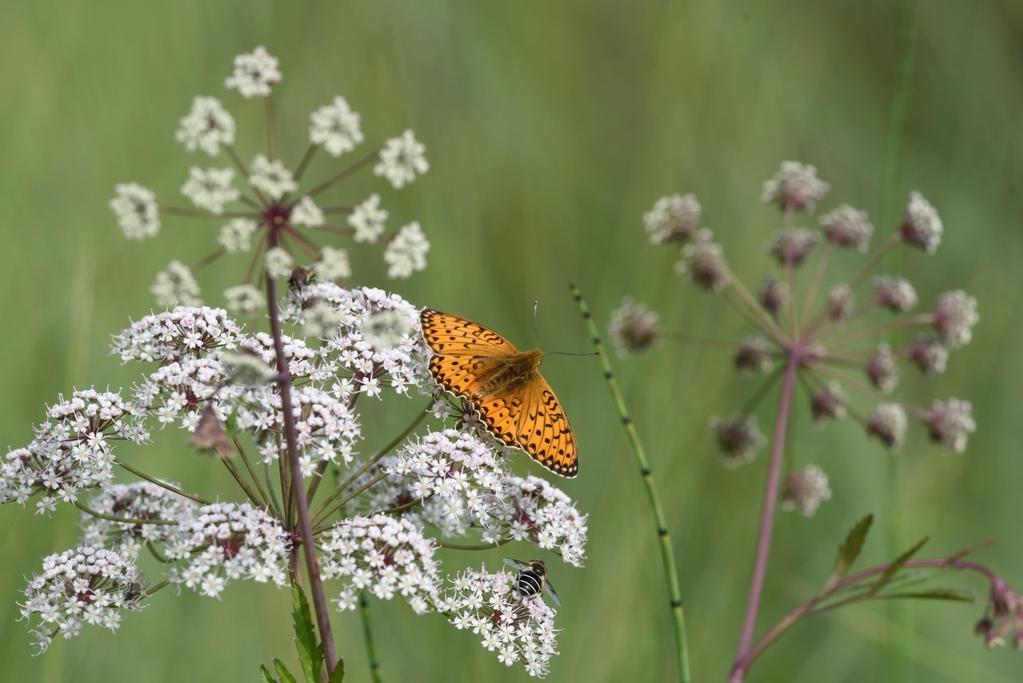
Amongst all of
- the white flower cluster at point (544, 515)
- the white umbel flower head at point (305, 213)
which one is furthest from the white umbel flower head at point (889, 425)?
the white umbel flower head at point (305, 213)

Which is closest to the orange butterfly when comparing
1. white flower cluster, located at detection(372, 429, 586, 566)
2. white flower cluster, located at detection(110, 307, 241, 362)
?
white flower cluster, located at detection(372, 429, 586, 566)

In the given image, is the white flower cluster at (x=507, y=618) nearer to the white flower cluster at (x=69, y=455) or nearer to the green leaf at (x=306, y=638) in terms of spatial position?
the green leaf at (x=306, y=638)

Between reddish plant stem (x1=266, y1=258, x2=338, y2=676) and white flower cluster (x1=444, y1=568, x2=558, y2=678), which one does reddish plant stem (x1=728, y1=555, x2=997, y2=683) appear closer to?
white flower cluster (x1=444, y1=568, x2=558, y2=678)

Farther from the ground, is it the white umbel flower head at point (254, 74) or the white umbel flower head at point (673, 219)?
the white umbel flower head at point (673, 219)

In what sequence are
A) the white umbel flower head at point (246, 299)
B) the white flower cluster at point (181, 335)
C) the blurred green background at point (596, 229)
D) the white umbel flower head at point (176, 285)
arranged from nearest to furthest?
the white umbel flower head at point (246, 299), the white umbel flower head at point (176, 285), the white flower cluster at point (181, 335), the blurred green background at point (596, 229)

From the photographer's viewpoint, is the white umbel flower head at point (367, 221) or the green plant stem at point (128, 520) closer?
the white umbel flower head at point (367, 221)

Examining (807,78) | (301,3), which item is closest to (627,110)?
(807,78)

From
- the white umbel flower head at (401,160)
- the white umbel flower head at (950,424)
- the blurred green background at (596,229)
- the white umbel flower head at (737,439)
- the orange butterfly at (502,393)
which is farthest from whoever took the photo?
the blurred green background at (596,229)
